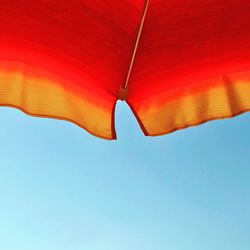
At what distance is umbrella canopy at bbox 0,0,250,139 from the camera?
8.28 feet

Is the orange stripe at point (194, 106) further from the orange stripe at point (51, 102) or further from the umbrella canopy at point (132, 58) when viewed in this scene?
the orange stripe at point (51, 102)

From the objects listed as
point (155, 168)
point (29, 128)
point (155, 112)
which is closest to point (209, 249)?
point (155, 168)

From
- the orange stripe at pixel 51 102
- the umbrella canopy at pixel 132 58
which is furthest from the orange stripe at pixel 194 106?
the orange stripe at pixel 51 102

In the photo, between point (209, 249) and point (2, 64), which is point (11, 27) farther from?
point (209, 249)

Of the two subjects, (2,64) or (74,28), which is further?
(74,28)

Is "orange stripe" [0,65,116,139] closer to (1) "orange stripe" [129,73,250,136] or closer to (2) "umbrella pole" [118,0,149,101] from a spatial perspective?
(2) "umbrella pole" [118,0,149,101]

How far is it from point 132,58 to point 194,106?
425mm

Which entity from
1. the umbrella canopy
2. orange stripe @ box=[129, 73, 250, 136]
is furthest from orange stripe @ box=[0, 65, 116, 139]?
orange stripe @ box=[129, 73, 250, 136]

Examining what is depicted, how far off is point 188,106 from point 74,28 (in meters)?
0.74

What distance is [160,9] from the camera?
275 cm

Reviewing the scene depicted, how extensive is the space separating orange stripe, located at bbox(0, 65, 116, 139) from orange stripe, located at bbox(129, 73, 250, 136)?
214mm

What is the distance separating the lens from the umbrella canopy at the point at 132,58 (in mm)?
2523

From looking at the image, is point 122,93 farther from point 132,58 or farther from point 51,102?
point 51,102

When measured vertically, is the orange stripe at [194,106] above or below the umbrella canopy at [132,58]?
below
